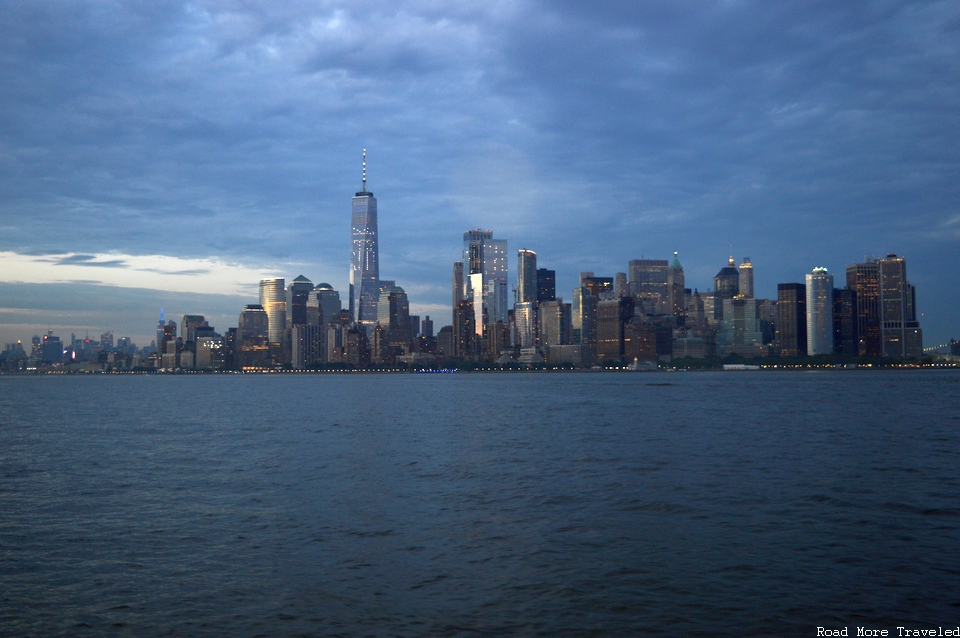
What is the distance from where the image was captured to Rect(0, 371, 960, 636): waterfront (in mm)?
18250

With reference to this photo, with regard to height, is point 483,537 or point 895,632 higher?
point 895,632

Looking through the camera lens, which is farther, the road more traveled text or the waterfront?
the waterfront

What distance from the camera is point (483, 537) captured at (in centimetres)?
2617

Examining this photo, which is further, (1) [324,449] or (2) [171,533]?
(1) [324,449]

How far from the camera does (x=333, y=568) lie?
22.3 meters

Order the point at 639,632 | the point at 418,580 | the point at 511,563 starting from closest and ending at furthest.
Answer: the point at 639,632
the point at 418,580
the point at 511,563

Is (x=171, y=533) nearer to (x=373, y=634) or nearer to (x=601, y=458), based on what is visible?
(x=373, y=634)

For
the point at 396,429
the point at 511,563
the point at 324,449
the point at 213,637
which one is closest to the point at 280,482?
the point at 324,449

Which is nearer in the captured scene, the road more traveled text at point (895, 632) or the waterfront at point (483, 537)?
the road more traveled text at point (895, 632)

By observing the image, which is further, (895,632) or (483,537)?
(483,537)

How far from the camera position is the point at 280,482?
38.9 metres

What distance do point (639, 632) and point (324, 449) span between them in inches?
1590

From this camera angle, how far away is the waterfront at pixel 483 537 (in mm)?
18250


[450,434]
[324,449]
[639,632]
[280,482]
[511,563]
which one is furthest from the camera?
[450,434]
